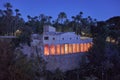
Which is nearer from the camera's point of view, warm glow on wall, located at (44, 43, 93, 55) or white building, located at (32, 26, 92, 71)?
white building, located at (32, 26, 92, 71)

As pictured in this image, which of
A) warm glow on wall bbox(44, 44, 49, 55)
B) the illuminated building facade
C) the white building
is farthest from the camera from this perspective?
the illuminated building facade

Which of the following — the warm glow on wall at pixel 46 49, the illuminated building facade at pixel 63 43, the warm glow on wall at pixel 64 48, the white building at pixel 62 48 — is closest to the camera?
the warm glow on wall at pixel 46 49

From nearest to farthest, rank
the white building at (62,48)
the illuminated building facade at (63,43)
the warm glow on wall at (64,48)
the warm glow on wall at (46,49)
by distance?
the warm glow on wall at (46,49) → the white building at (62,48) → the warm glow on wall at (64,48) → the illuminated building facade at (63,43)

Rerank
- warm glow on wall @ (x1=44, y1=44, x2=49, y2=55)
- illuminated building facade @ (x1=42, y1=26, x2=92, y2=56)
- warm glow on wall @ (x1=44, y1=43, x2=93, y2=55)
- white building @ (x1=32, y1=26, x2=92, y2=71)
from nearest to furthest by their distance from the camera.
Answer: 1. warm glow on wall @ (x1=44, y1=44, x2=49, y2=55)
2. white building @ (x1=32, y1=26, x2=92, y2=71)
3. warm glow on wall @ (x1=44, y1=43, x2=93, y2=55)
4. illuminated building facade @ (x1=42, y1=26, x2=92, y2=56)

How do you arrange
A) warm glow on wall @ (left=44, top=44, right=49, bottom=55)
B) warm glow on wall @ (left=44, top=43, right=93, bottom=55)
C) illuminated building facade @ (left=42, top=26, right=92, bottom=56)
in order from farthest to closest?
1. illuminated building facade @ (left=42, top=26, right=92, bottom=56)
2. warm glow on wall @ (left=44, top=43, right=93, bottom=55)
3. warm glow on wall @ (left=44, top=44, right=49, bottom=55)

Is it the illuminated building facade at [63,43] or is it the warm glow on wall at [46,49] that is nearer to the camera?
the warm glow on wall at [46,49]

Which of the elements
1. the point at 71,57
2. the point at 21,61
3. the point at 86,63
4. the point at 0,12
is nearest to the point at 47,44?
the point at 71,57

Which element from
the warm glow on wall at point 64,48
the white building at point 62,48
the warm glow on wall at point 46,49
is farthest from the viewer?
the warm glow on wall at point 64,48

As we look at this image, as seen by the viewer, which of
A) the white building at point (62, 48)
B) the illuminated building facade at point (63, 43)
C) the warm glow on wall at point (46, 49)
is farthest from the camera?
the illuminated building facade at point (63, 43)

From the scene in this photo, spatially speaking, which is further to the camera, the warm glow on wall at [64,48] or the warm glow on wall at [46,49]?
the warm glow on wall at [64,48]

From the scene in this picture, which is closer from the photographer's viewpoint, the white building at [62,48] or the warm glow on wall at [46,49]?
the warm glow on wall at [46,49]

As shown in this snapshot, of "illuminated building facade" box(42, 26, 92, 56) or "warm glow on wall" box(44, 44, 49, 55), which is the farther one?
"illuminated building facade" box(42, 26, 92, 56)

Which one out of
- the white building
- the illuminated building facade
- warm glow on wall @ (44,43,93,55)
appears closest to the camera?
the white building

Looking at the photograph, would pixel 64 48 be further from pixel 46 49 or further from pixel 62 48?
pixel 46 49
